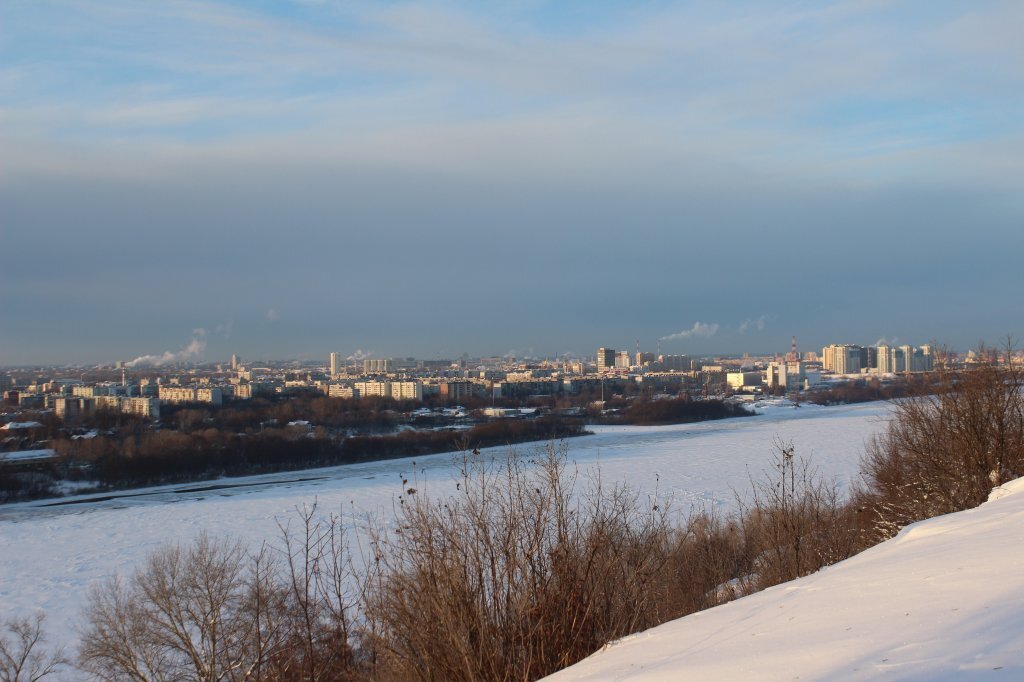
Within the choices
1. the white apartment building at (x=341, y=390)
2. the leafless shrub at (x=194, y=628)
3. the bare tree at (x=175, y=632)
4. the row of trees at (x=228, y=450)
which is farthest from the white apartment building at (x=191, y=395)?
the leafless shrub at (x=194, y=628)

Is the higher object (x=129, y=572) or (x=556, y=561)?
(x=556, y=561)

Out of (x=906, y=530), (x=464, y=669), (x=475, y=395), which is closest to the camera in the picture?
(x=464, y=669)

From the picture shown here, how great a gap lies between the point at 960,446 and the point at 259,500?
20309 mm

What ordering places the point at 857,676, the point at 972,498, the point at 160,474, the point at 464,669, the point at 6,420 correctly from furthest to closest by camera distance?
the point at 6,420, the point at 160,474, the point at 972,498, the point at 464,669, the point at 857,676

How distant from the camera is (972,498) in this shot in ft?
29.8

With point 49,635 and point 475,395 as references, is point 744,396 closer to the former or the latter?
point 475,395

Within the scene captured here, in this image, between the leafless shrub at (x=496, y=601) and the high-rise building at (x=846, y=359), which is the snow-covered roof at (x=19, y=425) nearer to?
the leafless shrub at (x=496, y=601)

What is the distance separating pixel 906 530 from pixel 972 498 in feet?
13.2

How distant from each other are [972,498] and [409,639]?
24.6 ft

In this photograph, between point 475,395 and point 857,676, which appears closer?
point 857,676

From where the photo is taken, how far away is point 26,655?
370 inches

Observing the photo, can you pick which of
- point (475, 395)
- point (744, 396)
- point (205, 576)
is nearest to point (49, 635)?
point (205, 576)

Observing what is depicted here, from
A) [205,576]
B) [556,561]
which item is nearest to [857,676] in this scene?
[556,561]

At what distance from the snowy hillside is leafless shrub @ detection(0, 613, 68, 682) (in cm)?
854
